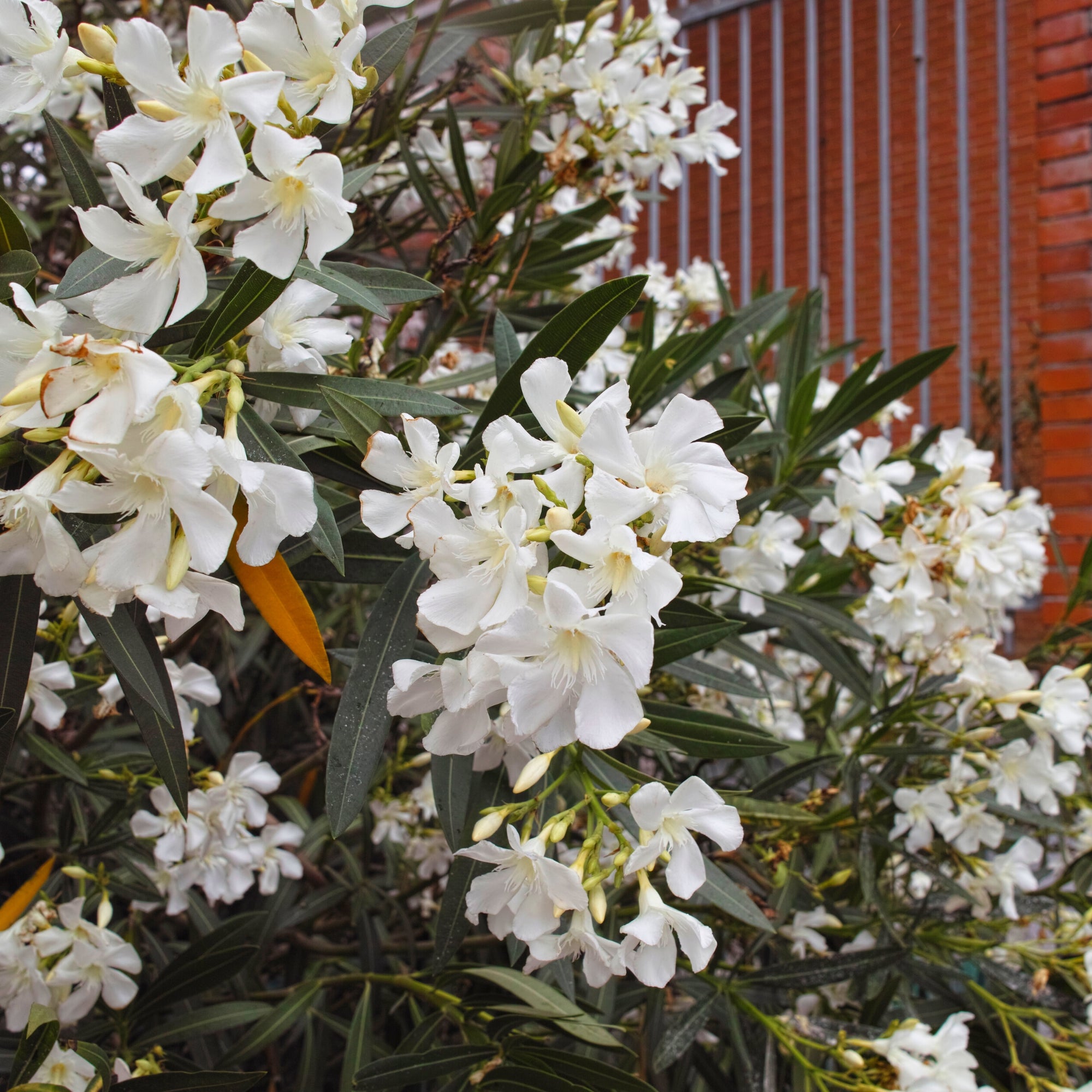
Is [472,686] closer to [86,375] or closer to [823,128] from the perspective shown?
[86,375]

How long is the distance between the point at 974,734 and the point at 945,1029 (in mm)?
291

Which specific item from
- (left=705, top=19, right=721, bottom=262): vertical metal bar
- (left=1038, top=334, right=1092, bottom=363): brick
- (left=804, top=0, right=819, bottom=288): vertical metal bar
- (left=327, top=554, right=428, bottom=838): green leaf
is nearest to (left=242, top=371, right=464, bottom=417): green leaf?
(left=327, top=554, right=428, bottom=838): green leaf

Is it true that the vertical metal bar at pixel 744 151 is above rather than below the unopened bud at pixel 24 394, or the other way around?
below

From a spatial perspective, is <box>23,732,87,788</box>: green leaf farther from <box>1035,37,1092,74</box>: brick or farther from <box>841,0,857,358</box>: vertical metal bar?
<box>841,0,857,358</box>: vertical metal bar

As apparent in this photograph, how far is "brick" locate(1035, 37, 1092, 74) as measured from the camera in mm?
2598

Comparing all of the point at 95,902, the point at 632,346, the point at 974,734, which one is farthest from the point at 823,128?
the point at 95,902

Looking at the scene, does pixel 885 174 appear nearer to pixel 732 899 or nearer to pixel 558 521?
pixel 732 899

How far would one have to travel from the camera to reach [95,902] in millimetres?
965

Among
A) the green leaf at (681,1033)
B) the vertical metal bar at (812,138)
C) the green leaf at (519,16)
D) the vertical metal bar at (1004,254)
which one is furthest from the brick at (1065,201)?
the green leaf at (681,1033)

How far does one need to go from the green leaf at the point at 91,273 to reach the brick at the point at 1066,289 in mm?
2705

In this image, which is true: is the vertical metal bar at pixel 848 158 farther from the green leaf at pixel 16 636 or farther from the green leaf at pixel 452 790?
the green leaf at pixel 16 636

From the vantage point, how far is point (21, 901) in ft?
2.73

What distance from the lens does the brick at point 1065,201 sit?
2.59 meters

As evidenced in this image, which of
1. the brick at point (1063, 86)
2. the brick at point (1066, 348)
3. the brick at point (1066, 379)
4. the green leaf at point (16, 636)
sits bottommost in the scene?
the brick at point (1066, 379)
